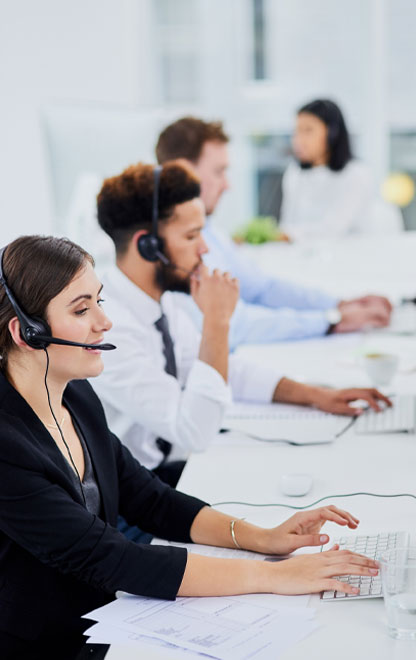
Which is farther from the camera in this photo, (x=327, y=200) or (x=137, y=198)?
(x=327, y=200)

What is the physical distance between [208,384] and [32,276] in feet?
1.95

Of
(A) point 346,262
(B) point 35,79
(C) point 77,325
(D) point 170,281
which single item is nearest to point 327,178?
(A) point 346,262

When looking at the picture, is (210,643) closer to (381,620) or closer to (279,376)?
(381,620)

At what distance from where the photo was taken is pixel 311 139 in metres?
4.66

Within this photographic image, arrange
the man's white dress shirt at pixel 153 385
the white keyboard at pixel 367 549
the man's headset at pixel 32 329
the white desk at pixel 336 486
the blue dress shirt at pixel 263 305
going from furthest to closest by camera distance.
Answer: the blue dress shirt at pixel 263 305 < the man's white dress shirt at pixel 153 385 < the man's headset at pixel 32 329 < the white keyboard at pixel 367 549 < the white desk at pixel 336 486

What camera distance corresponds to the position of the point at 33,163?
3.40m

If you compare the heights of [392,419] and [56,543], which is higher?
[56,543]

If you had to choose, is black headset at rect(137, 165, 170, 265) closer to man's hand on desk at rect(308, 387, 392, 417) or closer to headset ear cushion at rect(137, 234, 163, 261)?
headset ear cushion at rect(137, 234, 163, 261)

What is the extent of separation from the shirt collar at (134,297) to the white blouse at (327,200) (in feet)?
7.95

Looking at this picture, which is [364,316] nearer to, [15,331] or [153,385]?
[153,385]

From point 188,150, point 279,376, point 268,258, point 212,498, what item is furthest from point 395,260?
point 212,498

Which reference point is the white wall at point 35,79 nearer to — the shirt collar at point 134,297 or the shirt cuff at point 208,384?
the shirt collar at point 134,297

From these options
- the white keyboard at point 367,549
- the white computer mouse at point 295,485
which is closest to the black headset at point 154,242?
the white computer mouse at point 295,485

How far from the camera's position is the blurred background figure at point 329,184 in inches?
176
